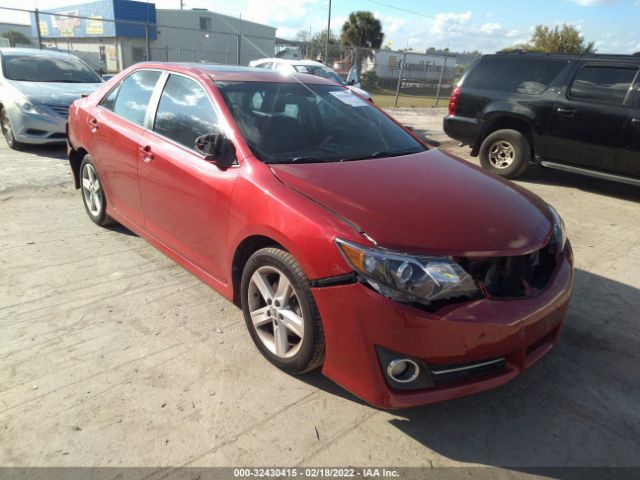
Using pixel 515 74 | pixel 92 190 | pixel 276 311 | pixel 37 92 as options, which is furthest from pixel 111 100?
pixel 515 74

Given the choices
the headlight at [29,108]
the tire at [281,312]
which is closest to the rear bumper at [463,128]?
the tire at [281,312]

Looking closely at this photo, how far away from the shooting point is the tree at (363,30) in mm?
42125

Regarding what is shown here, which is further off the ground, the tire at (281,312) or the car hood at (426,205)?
the car hood at (426,205)

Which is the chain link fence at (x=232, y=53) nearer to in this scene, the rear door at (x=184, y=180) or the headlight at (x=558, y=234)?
the rear door at (x=184, y=180)

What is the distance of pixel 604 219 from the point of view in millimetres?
5895

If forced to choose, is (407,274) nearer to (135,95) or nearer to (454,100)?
(135,95)

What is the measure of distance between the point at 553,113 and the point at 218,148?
5.83 metres

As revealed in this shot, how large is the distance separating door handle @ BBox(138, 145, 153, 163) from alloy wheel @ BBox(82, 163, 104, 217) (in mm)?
1115

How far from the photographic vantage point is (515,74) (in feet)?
24.1

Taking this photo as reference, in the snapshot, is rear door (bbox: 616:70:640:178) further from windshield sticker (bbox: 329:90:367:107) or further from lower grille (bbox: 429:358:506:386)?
lower grille (bbox: 429:358:506:386)

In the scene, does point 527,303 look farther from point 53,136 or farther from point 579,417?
point 53,136

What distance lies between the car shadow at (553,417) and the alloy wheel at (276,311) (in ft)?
0.91

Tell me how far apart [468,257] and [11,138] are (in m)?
8.06

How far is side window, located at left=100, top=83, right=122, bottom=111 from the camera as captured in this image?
4203mm
